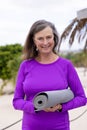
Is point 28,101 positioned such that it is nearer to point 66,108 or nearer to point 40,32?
point 66,108

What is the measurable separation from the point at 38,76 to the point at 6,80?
16894 mm

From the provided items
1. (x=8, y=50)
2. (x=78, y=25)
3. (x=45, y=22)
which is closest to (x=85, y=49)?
(x=78, y=25)

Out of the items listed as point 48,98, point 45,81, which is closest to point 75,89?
point 45,81

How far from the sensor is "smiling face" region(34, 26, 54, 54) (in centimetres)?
261

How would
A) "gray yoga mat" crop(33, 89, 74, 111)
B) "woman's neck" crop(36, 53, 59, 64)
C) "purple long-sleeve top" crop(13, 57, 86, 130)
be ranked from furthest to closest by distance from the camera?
"woman's neck" crop(36, 53, 59, 64) < "purple long-sleeve top" crop(13, 57, 86, 130) < "gray yoga mat" crop(33, 89, 74, 111)

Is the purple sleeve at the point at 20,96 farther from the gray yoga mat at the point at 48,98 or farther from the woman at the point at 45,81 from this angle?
the gray yoga mat at the point at 48,98

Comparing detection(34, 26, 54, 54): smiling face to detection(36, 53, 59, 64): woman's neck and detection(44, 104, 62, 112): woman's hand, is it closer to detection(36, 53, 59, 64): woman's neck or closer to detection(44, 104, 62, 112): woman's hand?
detection(36, 53, 59, 64): woman's neck

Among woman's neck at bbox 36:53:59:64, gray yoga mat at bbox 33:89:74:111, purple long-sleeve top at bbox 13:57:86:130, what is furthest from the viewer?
woman's neck at bbox 36:53:59:64

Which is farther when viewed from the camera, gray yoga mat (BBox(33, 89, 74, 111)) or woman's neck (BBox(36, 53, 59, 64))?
woman's neck (BBox(36, 53, 59, 64))

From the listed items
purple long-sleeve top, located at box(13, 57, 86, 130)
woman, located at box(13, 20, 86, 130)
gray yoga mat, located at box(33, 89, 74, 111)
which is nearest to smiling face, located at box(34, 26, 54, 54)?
woman, located at box(13, 20, 86, 130)

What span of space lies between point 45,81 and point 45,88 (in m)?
0.06

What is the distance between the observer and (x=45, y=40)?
2600 mm

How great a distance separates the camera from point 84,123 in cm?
786

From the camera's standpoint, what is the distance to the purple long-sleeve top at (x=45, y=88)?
2.57m
